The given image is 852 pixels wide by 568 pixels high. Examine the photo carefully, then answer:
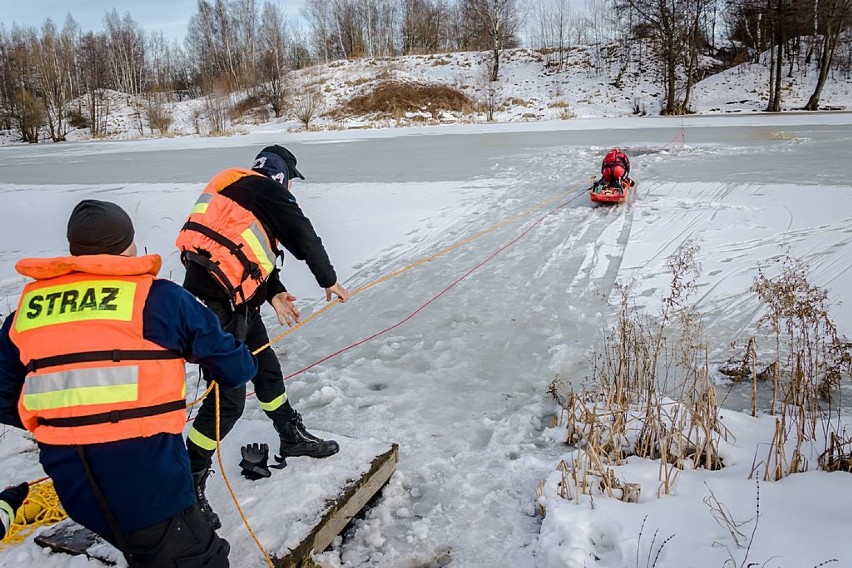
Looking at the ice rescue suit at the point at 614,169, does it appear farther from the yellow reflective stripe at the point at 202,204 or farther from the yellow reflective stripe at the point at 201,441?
the yellow reflective stripe at the point at 201,441

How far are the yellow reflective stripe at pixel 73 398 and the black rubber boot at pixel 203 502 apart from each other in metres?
0.97

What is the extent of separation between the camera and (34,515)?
2.65 m

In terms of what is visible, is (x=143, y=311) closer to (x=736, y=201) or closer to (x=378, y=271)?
(x=378, y=271)

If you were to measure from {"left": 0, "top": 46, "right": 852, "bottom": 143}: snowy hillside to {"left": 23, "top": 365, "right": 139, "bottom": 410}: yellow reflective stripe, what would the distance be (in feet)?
84.9

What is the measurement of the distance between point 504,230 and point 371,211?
2316 mm

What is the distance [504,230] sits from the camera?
7836 millimetres

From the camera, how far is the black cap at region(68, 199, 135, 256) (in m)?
1.65

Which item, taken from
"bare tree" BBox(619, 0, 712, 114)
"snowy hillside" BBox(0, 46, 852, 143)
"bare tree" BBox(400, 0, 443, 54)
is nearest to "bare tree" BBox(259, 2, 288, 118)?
"snowy hillside" BBox(0, 46, 852, 143)

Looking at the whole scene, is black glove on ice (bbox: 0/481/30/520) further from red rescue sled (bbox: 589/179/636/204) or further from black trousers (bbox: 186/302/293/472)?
red rescue sled (bbox: 589/179/636/204)

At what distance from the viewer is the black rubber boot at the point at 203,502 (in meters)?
2.43

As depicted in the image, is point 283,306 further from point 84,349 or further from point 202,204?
point 84,349

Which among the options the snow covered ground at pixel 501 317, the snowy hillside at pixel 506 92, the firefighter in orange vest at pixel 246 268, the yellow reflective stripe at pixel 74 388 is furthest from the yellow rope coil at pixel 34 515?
the snowy hillside at pixel 506 92

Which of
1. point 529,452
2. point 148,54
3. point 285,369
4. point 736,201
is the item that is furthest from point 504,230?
point 148,54

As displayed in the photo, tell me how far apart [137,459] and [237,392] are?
2.85 ft
